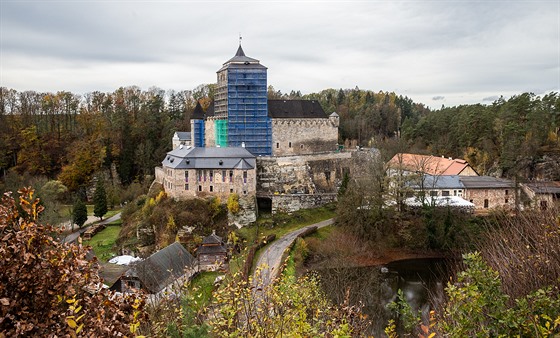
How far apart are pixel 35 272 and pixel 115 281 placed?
16522mm

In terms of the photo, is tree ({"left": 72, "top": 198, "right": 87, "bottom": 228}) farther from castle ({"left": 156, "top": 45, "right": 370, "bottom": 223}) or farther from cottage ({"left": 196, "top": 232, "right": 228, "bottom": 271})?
cottage ({"left": 196, "top": 232, "right": 228, "bottom": 271})

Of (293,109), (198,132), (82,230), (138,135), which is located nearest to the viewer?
(82,230)

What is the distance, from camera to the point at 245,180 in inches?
1225

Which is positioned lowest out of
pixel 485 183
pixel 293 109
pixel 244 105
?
pixel 485 183

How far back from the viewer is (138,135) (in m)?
50.3

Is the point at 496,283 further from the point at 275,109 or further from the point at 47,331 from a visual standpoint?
the point at 275,109

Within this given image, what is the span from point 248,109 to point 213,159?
7.94 metres

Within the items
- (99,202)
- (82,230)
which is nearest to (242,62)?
(99,202)

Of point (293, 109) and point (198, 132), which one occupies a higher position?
point (293, 109)

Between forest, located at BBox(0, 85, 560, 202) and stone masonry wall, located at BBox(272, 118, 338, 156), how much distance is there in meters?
9.57

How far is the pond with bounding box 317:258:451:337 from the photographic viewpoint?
1723 centimetres

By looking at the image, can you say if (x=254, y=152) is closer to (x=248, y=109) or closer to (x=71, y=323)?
(x=248, y=109)

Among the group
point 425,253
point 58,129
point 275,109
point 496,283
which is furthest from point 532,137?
point 58,129

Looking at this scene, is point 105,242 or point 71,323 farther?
point 105,242
